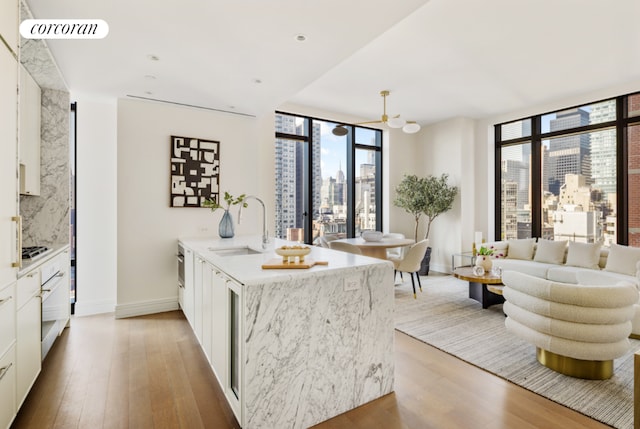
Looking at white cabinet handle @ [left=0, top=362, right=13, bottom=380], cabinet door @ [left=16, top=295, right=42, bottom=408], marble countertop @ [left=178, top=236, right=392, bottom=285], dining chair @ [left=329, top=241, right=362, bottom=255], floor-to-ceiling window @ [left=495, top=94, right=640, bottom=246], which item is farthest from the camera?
floor-to-ceiling window @ [left=495, top=94, right=640, bottom=246]

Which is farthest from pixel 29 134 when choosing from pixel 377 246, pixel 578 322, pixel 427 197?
pixel 427 197

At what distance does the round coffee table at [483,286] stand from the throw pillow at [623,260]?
1476 millimetres

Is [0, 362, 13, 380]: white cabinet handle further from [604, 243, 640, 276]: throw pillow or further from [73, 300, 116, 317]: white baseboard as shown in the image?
[604, 243, 640, 276]: throw pillow

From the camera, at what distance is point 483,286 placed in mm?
4137

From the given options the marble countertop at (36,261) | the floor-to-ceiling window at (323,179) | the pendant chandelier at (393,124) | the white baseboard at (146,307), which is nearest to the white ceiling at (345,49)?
the pendant chandelier at (393,124)

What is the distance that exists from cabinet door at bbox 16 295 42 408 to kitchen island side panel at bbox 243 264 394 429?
1430 millimetres

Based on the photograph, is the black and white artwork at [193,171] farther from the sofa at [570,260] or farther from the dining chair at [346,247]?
the sofa at [570,260]

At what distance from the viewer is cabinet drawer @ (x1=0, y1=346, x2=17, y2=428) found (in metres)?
1.66

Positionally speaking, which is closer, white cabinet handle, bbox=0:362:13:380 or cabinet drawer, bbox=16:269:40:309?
white cabinet handle, bbox=0:362:13:380

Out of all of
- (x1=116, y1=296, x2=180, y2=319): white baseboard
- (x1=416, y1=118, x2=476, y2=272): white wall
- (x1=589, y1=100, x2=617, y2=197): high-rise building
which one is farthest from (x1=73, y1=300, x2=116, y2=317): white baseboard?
(x1=589, y1=100, x2=617, y2=197): high-rise building

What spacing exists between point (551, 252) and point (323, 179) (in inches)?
153

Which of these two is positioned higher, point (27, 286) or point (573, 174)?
point (573, 174)

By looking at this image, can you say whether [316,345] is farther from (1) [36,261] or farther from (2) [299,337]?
(1) [36,261]

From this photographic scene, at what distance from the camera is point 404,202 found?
6.47 metres
